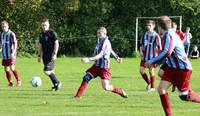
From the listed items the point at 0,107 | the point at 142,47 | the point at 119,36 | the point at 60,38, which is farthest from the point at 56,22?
the point at 0,107

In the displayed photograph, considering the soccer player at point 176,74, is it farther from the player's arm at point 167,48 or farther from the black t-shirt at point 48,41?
the black t-shirt at point 48,41

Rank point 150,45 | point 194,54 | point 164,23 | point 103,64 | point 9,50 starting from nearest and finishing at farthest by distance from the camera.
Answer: point 164,23 → point 103,64 → point 150,45 → point 9,50 → point 194,54

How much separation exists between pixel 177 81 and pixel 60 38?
3802 cm

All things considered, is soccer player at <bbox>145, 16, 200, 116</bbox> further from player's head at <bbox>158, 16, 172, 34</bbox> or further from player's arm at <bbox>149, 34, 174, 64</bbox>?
player's head at <bbox>158, 16, 172, 34</bbox>

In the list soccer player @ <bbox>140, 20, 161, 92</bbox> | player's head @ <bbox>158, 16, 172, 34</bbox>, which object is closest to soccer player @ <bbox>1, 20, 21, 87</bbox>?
soccer player @ <bbox>140, 20, 161, 92</bbox>

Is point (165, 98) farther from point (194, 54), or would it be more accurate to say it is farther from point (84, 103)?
point (194, 54)

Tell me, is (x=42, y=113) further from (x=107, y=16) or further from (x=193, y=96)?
(x=107, y=16)

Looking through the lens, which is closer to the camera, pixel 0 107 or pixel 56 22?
pixel 0 107

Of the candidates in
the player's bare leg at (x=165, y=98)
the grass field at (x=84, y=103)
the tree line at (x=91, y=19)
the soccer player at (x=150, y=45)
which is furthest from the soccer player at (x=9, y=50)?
the tree line at (x=91, y=19)

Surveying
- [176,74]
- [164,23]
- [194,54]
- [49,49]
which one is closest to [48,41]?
[49,49]

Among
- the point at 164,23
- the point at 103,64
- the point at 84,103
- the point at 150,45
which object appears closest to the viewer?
the point at 164,23

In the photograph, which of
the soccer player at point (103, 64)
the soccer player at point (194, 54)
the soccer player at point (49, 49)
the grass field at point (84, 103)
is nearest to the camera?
the grass field at point (84, 103)

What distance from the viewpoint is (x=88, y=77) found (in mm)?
14555

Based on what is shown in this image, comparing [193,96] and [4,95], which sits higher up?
[193,96]
